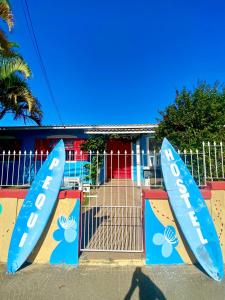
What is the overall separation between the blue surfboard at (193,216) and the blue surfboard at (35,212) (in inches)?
84.7

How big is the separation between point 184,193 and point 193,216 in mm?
427

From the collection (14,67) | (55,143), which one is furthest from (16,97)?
(55,143)

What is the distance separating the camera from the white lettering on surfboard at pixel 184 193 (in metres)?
4.06

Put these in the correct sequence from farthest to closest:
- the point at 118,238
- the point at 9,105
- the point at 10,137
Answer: the point at 10,137, the point at 9,105, the point at 118,238

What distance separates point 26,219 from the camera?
429cm

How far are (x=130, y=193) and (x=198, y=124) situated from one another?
17.3 ft

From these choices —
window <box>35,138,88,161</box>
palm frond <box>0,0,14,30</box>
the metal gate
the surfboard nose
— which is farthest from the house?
the surfboard nose

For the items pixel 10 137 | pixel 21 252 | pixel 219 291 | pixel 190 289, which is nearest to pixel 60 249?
pixel 21 252

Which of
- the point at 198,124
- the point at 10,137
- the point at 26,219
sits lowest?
the point at 26,219

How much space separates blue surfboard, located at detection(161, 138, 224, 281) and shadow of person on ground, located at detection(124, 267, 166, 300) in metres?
0.99

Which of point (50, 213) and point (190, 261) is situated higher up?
point (50, 213)

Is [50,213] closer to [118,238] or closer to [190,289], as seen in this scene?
[118,238]

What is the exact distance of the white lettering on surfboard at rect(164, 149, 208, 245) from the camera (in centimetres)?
406

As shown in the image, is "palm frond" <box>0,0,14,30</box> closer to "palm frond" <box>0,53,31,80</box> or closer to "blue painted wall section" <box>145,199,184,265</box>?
"palm frond" <box>0,53,31,80</box>
